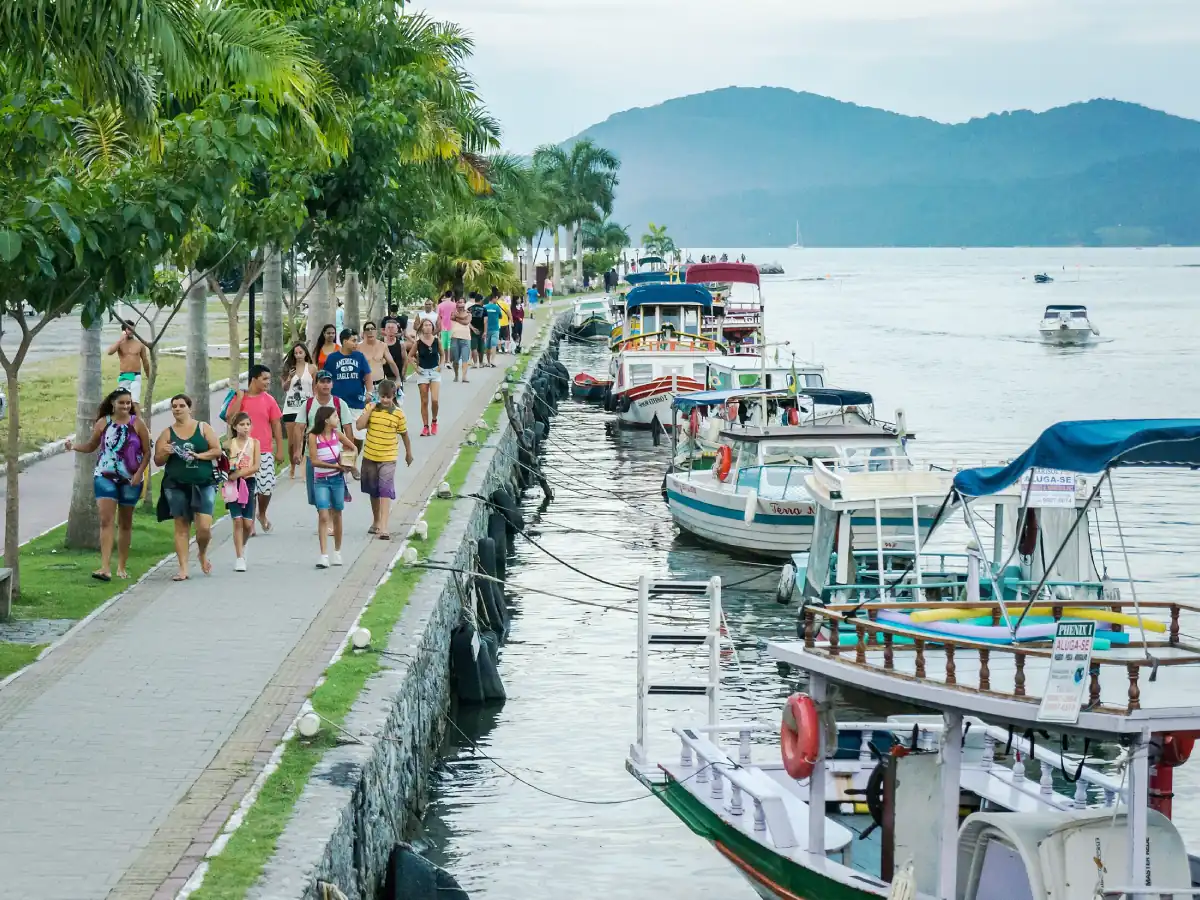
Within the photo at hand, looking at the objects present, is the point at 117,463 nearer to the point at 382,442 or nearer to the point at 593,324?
the point at 382,442

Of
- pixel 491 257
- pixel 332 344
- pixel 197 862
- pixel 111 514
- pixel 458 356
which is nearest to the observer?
pixel 197 862

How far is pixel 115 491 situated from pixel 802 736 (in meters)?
8.28

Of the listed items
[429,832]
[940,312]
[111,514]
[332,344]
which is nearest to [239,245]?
[332,344]

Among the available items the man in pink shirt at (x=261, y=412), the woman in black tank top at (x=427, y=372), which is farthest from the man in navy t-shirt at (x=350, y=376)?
the woman in black tank top at (x=427, y=372)

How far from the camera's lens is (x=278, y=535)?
64.2ft

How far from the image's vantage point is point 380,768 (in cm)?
1150

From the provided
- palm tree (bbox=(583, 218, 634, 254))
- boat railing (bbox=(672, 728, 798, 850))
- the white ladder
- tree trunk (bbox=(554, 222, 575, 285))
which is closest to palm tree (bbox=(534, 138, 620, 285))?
tree trunk (bbox=(554, 222, 575, 285))

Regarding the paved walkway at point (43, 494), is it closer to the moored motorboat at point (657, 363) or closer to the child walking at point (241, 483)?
the child walking at point (241, 483)

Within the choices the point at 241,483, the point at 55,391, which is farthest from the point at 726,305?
the point at 241,483

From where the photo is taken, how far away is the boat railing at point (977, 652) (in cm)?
901

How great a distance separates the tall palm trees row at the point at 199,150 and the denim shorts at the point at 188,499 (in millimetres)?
1507

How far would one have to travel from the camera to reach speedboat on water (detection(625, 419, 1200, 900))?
909cm

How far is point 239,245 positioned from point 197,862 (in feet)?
47.5

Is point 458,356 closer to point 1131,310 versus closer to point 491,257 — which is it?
point 491,257
